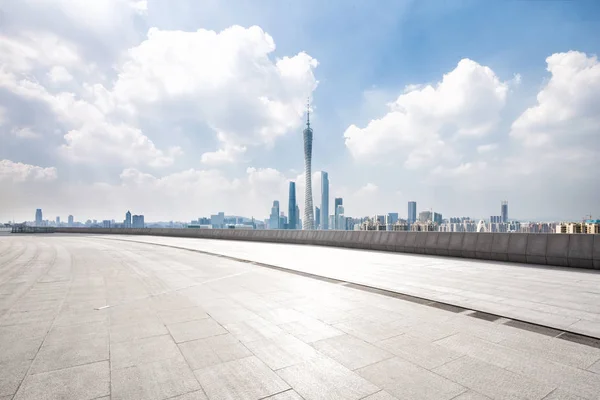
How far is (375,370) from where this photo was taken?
365 centimetres

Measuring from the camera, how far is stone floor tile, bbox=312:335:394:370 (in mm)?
3873

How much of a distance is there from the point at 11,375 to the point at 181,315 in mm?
2439

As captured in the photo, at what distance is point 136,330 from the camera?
4992mm

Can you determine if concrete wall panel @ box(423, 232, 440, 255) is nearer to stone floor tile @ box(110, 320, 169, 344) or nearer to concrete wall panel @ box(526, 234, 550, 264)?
concrete wall panel @ box(526, 234, 550, 264)

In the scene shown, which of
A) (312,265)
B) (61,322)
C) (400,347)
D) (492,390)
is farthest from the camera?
(312,265)

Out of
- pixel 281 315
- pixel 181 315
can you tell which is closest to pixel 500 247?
pixel 281 315

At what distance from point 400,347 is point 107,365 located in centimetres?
365

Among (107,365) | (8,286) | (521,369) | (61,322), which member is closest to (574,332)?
(521,369)

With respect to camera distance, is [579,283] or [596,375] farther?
[579,283]

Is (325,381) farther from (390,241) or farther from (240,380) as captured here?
(390,241)

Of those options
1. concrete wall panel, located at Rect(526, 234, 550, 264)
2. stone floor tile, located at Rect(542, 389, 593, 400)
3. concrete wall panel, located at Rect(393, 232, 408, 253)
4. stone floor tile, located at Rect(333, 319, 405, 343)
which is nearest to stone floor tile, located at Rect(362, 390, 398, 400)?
stone floor tile, located at Rect(333, 319, 405, 343)

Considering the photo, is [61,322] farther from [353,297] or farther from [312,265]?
[312,265]

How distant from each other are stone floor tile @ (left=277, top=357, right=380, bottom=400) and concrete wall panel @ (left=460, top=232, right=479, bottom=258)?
40.2 feet

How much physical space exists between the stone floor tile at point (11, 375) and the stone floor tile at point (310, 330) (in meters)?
3.19
